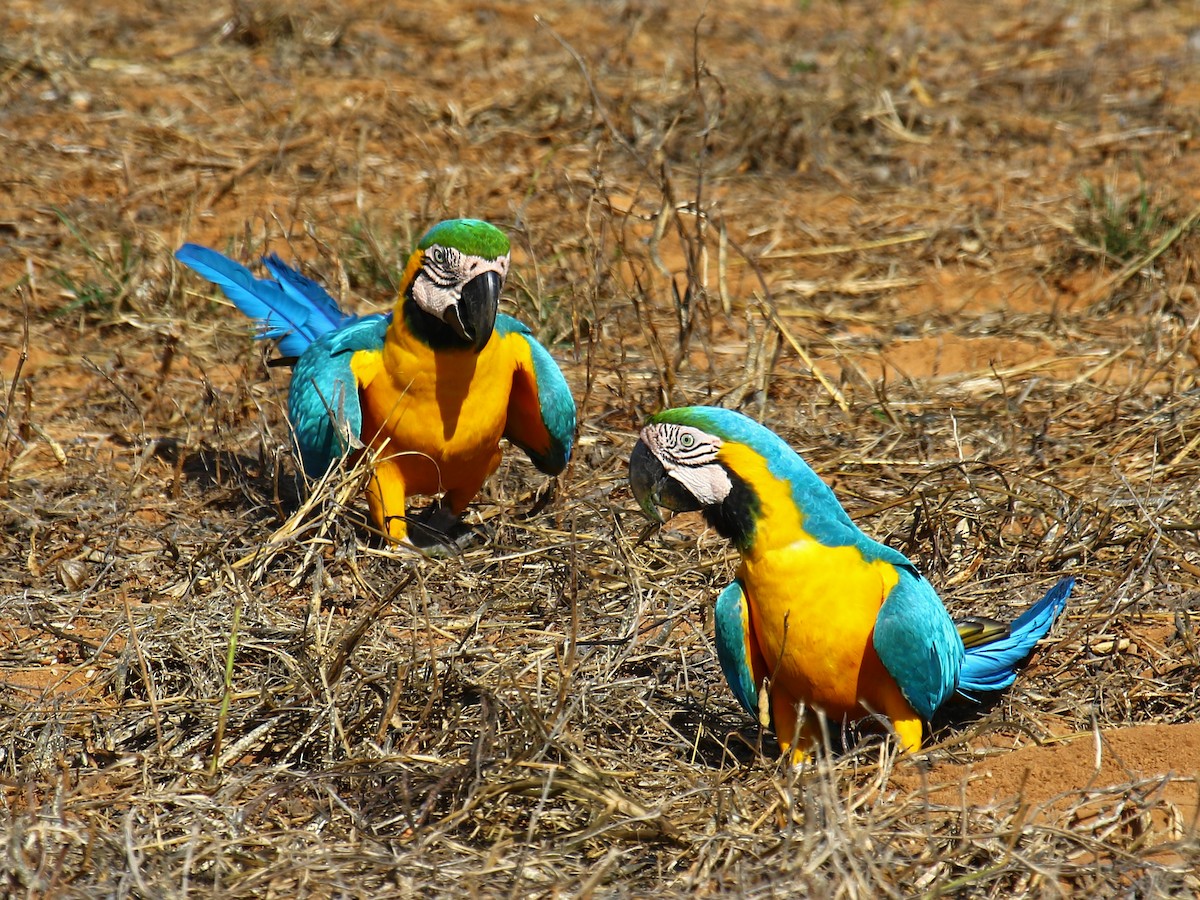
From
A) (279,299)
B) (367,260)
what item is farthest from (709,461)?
(367,260)

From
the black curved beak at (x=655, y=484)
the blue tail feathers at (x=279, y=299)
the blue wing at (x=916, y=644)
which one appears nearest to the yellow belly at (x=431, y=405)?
the blue tail feathers at (x=279, y=299)

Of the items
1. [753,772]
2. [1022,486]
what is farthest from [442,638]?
[1022,486]

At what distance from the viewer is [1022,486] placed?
159 inches

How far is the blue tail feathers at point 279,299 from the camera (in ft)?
14.3

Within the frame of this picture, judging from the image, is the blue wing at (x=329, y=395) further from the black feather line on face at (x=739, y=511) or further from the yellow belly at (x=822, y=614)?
the yellow belly at (x=822, y=614)

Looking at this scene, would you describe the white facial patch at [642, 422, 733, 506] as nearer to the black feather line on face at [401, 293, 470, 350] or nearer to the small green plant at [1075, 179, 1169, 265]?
the black feather line on face at [401, 293, 470, 350]

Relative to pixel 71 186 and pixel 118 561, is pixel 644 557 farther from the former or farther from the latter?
pixel 71 186

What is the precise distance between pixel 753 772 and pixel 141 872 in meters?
1.22

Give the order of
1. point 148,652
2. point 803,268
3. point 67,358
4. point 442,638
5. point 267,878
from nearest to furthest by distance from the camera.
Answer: point 267,878
point 148,652
point 442,638
point 67,358
point 803,268

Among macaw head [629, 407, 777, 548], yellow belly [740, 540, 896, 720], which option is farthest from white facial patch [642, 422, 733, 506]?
yellow belly [740, 540, 896, 720]

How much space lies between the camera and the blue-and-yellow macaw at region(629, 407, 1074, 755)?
285cm

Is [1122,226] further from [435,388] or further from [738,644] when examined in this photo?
[738,644]

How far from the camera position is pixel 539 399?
3980 mm

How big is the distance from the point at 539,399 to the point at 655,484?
1.13m
